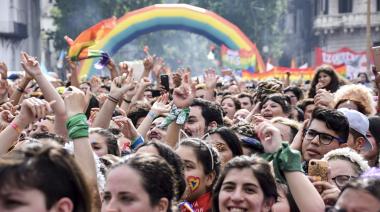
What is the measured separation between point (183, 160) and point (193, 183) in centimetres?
17

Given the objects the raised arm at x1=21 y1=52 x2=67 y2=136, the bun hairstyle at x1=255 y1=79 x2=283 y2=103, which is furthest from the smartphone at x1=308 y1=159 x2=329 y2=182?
the bun hairstyle at x1=255 y1=79 x2=283 y2=103

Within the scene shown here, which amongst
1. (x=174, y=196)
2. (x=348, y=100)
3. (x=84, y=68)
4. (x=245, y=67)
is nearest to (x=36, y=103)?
(x=174, y=196)

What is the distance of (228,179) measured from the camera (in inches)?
202

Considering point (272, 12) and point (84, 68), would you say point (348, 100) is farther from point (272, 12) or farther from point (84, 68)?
point (272, 12)

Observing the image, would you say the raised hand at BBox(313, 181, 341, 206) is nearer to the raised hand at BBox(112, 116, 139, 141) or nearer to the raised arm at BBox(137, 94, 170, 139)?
the raised hand at BBox(112, 116, 139, 141)

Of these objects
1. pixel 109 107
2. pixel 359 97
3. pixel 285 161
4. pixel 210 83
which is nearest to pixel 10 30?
pixel 210 83

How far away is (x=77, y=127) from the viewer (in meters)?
5.38

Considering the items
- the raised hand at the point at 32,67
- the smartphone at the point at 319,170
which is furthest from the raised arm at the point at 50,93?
the smartphone at the point at 319,170

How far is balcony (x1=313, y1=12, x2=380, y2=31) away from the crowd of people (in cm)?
5277

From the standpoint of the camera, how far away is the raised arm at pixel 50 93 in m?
6.04

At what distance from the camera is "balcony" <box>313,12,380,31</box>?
200 ft

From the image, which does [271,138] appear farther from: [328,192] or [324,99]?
[324,99]

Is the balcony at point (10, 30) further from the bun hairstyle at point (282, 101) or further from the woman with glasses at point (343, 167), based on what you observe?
the woman with glasses at point (343, 167)

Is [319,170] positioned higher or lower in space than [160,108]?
lower
